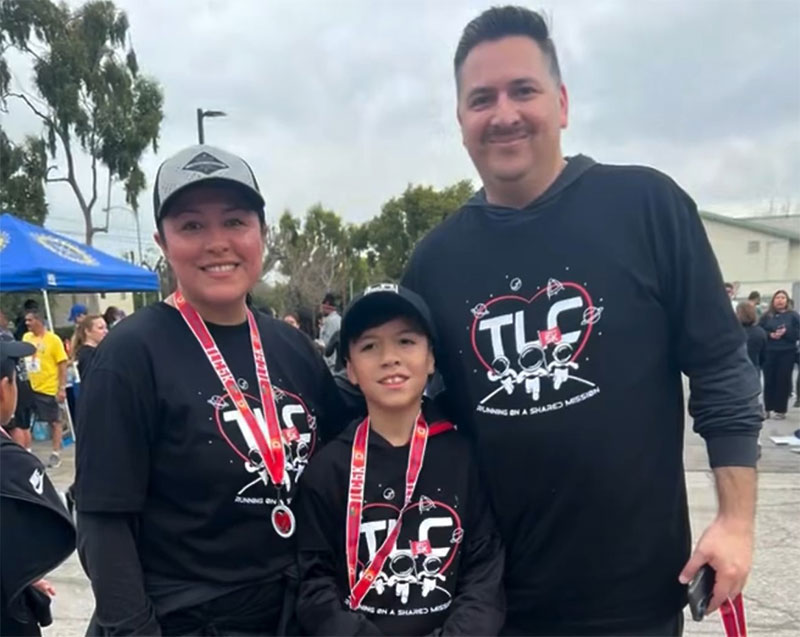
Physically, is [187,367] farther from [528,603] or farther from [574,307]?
[528,603]

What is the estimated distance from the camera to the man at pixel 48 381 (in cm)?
867

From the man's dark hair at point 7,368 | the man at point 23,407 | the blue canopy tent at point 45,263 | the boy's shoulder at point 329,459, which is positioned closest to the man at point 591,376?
the boy's shoulder at point 329,459

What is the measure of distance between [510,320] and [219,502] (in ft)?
3.07

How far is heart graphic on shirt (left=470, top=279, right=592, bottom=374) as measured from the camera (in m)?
1.87

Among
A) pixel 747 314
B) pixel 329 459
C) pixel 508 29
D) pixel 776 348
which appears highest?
pixel 508 29

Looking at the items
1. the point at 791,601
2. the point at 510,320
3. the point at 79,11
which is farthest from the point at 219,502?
the point at 79,11

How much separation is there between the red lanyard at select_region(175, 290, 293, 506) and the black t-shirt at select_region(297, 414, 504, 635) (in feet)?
0.43

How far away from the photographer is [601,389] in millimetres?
1850

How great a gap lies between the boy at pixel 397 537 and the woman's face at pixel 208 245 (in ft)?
1.79

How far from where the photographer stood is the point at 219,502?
5.76 ft

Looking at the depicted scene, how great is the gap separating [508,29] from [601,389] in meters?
1.10

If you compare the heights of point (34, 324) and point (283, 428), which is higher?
point (34, 324)

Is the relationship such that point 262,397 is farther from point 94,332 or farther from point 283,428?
point 94,332

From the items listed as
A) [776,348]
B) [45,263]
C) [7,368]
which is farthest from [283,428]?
[776,348]
